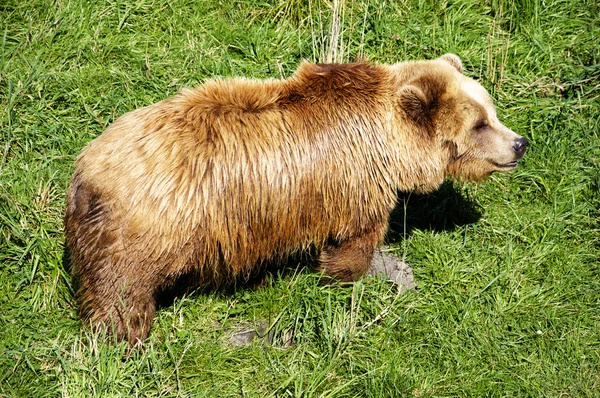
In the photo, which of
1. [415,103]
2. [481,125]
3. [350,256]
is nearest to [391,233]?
[350,256]

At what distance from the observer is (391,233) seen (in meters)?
6.81

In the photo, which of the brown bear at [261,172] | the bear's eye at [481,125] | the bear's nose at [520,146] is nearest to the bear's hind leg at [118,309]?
the brown bear at [261,172]

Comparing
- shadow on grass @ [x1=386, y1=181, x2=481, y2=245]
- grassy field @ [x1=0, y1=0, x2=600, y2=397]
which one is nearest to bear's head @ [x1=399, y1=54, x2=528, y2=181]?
shadow on grass @ [x1=386, y1=181, x2=481, y2=245]

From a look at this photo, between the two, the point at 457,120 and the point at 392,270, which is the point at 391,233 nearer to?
the point at 392,270

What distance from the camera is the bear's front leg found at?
5887 millimetres

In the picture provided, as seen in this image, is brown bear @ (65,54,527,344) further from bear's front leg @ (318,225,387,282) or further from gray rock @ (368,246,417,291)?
gray rock @ (368,246,417,291)

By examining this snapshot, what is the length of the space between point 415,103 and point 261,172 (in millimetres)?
1270

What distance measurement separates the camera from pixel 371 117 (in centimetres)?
566

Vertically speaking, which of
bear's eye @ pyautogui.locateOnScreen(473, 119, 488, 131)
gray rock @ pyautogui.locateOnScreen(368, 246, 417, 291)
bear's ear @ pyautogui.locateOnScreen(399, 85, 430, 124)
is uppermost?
bear's ear @ pyautogui.locateOnScreen(399, 85, 430, 124)

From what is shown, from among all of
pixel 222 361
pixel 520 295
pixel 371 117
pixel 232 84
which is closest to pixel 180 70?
pixel 232 84

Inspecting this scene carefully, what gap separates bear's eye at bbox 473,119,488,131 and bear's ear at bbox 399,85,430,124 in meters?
0.44

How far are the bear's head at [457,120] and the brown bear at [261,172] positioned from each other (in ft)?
0.03

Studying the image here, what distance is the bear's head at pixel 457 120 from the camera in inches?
225

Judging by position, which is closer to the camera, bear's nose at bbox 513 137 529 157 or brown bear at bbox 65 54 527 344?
brown bear at bbox 65 54 527 344
